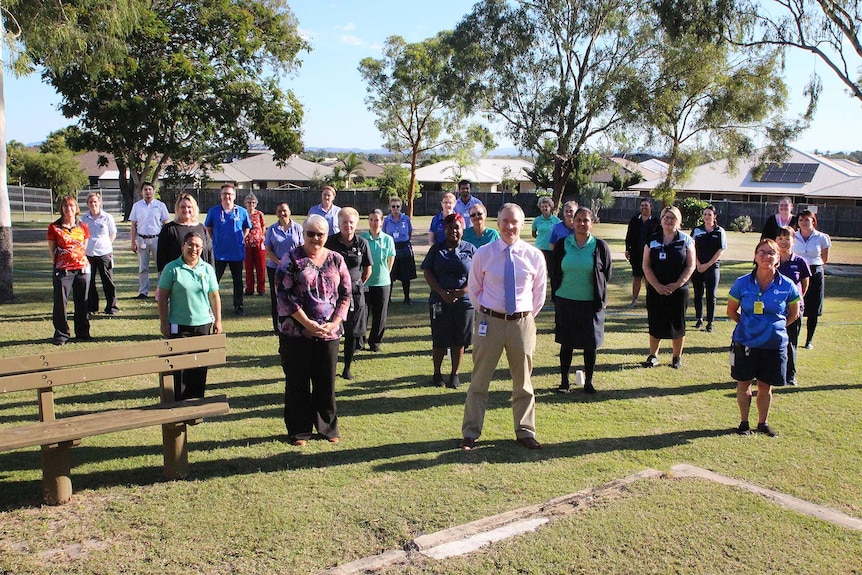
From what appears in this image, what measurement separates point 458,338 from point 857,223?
3863 cm

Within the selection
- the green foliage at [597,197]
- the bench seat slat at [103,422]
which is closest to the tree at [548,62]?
the green foliage at [597,197]

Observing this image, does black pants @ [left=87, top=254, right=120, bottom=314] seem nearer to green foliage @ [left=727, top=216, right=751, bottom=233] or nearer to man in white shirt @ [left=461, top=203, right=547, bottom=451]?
man in white shirt @ [left=461, top=203, right=547, bottom=451]

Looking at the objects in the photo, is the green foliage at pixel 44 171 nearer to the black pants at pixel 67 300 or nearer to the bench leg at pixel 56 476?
the black pants at pixel 67 300

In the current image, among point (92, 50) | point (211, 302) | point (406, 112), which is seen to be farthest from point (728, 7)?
point (406, 112)

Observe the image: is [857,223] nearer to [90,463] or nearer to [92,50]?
[92,50]

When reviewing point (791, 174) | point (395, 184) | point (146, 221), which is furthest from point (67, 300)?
point (791, 174)

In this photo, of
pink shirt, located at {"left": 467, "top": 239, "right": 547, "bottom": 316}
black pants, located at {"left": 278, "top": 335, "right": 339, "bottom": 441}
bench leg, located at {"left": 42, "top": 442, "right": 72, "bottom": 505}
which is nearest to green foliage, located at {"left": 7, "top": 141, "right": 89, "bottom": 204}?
black pants, located at {"left": 278, "top": 335, "right": 339, "bottom": 441}

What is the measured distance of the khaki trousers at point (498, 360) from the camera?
19.2 feet

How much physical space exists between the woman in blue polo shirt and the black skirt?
143 cm

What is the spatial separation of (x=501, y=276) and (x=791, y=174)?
167 feet

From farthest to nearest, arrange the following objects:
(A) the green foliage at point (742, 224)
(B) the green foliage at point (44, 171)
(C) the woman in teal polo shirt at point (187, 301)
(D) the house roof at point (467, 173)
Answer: (D) the house roof at point (467, 173) → (B) the green foliage at point (44, 171) → (A) the green foliage at point (742, 224) → (C) the woman in teal polo shirt at point (187, 301)

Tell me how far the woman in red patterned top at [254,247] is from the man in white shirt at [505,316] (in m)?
7.17

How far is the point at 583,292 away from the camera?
24.7 ft

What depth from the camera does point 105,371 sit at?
16.8 ft
